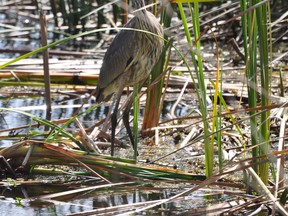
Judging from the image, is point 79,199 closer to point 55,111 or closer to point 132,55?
point 132,55

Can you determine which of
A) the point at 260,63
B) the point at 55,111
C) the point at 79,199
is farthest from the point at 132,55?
the point at 260,63

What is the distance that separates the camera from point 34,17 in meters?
10.1

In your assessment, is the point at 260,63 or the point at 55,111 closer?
the point at 260,63

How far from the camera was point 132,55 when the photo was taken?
519cm

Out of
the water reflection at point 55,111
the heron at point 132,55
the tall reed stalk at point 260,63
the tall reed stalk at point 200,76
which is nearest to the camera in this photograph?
the tall reed stalk at point 260,63

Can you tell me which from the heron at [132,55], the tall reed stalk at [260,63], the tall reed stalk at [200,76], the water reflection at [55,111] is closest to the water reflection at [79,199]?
the tall reed stalk at [200,76]

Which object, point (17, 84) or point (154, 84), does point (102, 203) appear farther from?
point (17, 84)

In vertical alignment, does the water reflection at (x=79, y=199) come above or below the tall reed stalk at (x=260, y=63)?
below

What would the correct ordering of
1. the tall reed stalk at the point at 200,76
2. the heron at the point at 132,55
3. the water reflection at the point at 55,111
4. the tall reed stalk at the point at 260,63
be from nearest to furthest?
the tall reed stalk at the point at 260,63
the tall reed stalk at the point at 200,76
the heron at the point at 132,55
the water reflection at the point at 55,111

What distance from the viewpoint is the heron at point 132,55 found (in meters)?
5.04

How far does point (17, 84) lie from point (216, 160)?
2707 mm

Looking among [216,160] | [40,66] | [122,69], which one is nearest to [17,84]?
[40,66]

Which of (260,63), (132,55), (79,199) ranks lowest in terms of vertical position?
(79,199)

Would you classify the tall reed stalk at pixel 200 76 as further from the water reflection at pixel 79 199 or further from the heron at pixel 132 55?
the heron at pixel 132 55
